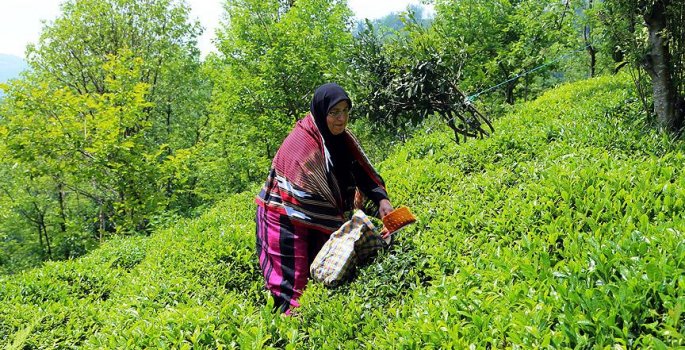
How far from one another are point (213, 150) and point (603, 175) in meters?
20.3

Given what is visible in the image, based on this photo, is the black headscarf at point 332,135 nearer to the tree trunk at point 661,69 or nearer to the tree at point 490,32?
the tree trunk at point 661,69

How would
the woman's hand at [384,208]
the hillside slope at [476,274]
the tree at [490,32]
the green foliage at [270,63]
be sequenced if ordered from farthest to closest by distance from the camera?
the tree at [490,32] → the green foliage at [270,63] → the woman's hand at [384,208] → the hillside slope at [476,274]

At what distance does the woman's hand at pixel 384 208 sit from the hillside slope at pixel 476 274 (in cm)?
30

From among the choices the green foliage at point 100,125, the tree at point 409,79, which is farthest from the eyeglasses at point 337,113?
the green foliage at point 100,125

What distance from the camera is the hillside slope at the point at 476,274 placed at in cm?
188

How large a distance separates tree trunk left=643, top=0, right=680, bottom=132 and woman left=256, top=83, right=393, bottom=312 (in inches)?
131

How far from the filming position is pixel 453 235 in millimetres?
3447

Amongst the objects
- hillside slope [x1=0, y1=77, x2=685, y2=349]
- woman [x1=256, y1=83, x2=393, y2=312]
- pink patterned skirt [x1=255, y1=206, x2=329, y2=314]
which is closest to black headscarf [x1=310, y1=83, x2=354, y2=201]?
woman [x1=256, y1=83, x2=393, y2=312]

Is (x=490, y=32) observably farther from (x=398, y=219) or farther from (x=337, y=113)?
(x=398, y=219)

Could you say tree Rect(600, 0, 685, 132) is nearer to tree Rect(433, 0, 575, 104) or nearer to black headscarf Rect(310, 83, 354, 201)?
black headscarf Rect(310, 83, 354, 201)

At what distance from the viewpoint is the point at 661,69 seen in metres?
4.49

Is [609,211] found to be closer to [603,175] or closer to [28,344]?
[603,175]

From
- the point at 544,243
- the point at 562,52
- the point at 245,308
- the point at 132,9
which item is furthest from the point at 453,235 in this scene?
the point at 132,9

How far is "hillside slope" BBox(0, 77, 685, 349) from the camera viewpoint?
1.88m
